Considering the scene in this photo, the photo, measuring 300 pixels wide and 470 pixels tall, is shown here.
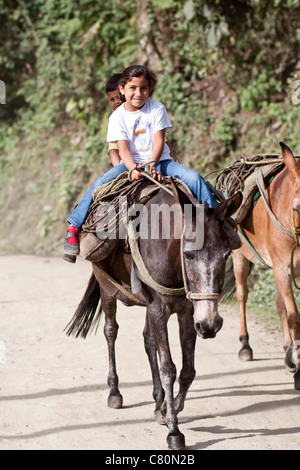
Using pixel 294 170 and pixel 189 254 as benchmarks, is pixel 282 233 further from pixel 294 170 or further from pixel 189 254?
pixel 189 254

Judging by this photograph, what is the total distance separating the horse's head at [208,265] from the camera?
360cm

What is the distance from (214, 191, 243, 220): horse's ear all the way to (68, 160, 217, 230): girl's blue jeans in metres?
0.39

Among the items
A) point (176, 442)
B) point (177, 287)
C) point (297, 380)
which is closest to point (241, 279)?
point (297, 380)

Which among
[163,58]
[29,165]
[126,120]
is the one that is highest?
[163,58]

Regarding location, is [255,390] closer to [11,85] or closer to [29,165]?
[29,165]

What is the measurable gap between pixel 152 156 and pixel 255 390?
225 cm

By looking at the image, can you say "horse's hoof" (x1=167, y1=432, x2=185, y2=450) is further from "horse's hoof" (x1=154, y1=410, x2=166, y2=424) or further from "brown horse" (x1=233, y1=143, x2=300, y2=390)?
"brown horse" (x1=233, y1=143, x2=300, y2=390)

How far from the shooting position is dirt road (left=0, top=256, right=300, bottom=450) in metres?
4.17

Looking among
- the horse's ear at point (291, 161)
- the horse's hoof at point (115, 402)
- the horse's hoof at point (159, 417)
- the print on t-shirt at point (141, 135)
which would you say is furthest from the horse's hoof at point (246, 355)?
the print on t-shirt at point (141, 135)

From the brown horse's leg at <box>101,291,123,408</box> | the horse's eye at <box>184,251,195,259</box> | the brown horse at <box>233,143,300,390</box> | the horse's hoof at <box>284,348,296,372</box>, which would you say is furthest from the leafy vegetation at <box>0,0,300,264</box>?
the horse's eye at <box>184,251,195,259</box>

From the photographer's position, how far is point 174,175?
434 cm

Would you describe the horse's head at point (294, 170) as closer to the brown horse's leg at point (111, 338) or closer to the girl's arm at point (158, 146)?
the girl's arm at point (158, 146)

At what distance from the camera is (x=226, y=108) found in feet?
39.4
